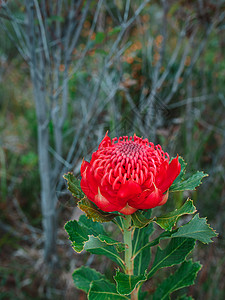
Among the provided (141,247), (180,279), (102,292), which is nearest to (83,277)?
(102,292)

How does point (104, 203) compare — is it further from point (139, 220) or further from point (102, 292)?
point (102, 292)

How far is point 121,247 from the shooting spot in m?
0.79

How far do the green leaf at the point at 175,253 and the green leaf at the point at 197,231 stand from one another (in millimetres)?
98

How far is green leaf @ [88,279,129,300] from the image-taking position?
88 centimetres

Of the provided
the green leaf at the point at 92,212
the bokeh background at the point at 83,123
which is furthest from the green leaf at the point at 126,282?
A: the bokeh background at the point at 83,123

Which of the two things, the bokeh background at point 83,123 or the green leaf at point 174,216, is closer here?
the green leaf at point 174,216

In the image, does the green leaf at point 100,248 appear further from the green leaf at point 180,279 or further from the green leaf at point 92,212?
the green leaf at point 180,279

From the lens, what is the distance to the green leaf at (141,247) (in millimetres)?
1005

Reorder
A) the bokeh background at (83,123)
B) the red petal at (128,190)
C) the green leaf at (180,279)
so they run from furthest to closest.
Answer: the bokeh background at (83,123), the green leaf at (180,279), the red petal at (128,190)

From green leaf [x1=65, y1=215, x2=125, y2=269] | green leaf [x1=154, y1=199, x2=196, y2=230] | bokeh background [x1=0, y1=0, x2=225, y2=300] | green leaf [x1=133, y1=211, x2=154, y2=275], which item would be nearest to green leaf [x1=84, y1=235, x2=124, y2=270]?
green leaf [x1=65, y1=215, x2=125, y2=269]

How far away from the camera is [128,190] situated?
2.29 ft

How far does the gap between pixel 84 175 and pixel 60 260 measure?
5.96 feet

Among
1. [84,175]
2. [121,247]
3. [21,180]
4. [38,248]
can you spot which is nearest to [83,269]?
[121,247]

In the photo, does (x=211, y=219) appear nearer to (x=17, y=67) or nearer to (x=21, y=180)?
(x=21, y=180)
